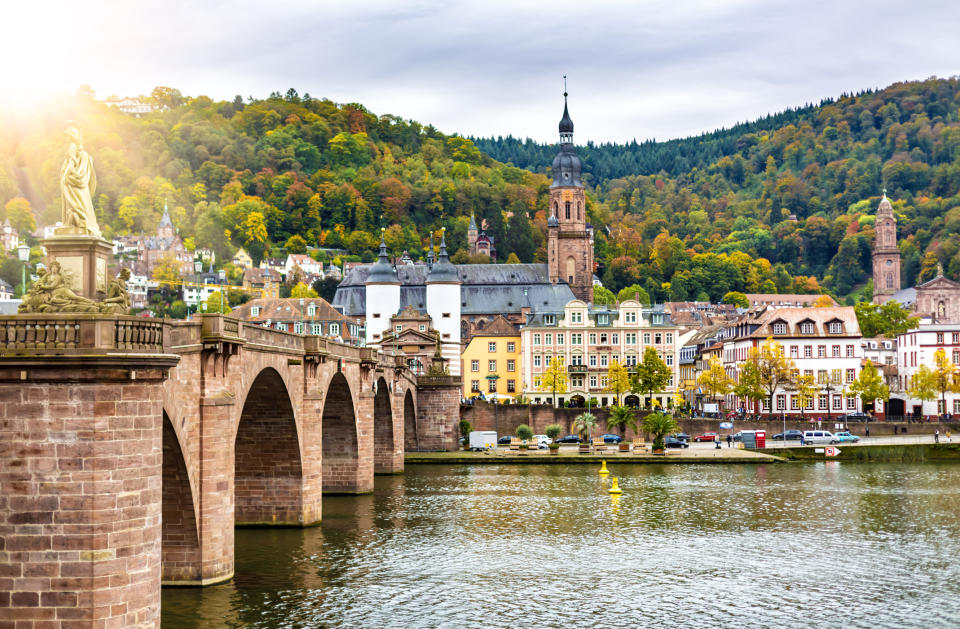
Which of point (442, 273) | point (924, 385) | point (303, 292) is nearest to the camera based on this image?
point (924, 385)

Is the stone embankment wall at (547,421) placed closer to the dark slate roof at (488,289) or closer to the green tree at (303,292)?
A: the dark slate roof at (488,289)

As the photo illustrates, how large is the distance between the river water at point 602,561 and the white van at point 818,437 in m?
27.0

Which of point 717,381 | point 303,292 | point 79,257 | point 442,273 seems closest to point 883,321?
point 717,381

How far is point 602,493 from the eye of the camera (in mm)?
60625

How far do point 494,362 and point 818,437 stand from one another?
138 ft

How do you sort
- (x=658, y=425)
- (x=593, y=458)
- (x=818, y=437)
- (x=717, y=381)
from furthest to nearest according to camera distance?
(x=717, y=381), (x=818, y=437), (x=658, y=425), (x=593, y=458)

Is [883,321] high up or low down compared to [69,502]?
up

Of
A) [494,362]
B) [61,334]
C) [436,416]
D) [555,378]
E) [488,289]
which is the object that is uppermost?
[488,289]

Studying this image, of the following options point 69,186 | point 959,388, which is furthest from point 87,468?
point 959,388

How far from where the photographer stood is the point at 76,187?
77.4ft

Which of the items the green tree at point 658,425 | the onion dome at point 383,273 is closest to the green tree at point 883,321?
the green tree at point 658,425

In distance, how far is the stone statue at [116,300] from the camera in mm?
22172

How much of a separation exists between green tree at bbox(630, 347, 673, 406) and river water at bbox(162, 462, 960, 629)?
1884 inches

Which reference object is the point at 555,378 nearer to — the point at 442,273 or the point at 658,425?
the point at 442,273
